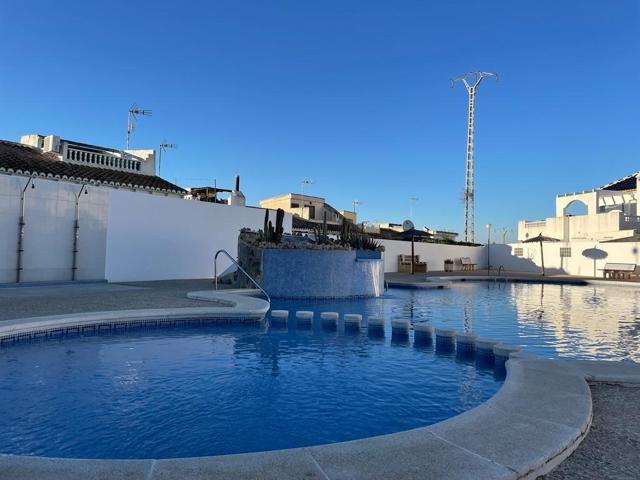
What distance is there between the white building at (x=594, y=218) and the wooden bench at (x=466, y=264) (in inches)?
465

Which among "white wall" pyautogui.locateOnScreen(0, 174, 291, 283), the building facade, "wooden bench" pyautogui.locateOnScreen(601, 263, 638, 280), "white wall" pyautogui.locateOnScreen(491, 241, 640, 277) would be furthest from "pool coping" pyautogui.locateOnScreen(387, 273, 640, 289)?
the building facade

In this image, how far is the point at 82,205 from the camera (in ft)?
45.4

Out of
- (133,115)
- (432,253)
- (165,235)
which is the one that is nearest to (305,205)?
(432,253)

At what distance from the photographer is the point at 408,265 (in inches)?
1008

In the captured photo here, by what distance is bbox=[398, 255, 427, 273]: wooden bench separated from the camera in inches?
992

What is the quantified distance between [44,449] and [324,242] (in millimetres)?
11473

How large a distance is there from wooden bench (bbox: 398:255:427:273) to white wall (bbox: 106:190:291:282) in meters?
10.6

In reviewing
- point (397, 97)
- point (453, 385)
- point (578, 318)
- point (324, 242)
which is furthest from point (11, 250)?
point (397, 97)

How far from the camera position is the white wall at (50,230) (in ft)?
40.4

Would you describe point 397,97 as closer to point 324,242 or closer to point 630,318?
point 324,242

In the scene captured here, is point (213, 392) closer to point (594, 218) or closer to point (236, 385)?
point (236, 385)

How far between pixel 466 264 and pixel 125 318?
24.6m

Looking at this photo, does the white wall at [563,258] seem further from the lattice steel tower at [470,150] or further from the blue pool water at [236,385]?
the blue pool water at [236,385]

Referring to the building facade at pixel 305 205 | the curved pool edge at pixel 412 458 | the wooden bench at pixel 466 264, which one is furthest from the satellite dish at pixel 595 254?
the building facade at pixel 305 205
